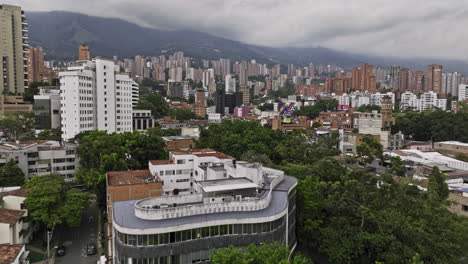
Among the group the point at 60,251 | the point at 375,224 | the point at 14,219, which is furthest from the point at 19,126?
the point at 375,224

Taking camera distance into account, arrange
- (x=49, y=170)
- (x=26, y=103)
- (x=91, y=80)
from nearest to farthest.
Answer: (x=49, y=170), (x=91, y=80), (x=26, y=103)

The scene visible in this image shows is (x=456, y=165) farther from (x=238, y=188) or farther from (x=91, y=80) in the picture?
(x=91, y=80)

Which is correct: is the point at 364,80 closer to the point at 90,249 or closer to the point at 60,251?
the point at 90,249

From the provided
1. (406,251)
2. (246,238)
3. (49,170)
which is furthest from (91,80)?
(406,251)

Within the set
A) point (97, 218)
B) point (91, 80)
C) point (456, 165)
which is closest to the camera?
point (97, 218)

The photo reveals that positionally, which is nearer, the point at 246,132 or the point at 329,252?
the point at 329,252

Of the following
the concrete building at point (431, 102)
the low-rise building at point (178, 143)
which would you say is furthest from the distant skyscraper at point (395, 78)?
the low-rise building at point (178, 143)
